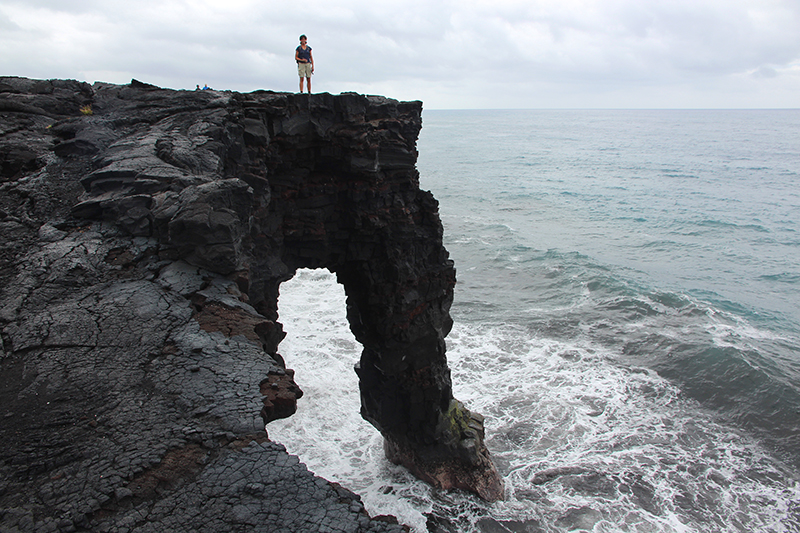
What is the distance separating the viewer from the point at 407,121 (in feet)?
43.1

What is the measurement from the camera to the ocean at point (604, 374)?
14.9 meters

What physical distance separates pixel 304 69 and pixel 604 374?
1739cm

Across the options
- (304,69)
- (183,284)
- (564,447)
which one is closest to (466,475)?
(564,447)

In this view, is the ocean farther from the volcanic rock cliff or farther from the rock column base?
the volcanic rock cliff

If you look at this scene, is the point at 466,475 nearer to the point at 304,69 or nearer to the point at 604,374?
the point at 604,374

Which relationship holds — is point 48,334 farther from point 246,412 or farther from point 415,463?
point 415,463

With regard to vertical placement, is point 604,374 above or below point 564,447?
above

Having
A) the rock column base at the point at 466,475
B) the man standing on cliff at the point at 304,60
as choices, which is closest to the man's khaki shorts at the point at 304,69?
the man standing on cliff at the point at 304,60

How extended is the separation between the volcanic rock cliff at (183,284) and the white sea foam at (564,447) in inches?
80.9

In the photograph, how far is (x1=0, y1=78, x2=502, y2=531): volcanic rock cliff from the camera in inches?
155

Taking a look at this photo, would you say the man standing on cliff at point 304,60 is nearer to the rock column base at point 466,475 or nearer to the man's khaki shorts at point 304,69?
the man's khaki shorts at point 304,69

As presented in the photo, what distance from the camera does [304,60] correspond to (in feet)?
49.1

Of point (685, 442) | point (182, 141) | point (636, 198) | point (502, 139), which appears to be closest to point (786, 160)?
point (636, 198)

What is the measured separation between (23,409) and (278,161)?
869 centimetres
